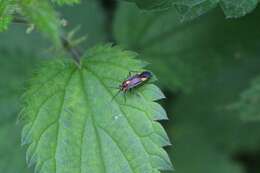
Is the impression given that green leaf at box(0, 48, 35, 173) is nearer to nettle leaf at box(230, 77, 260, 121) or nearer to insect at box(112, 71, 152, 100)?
insect at box(112, 71, 152, 100)

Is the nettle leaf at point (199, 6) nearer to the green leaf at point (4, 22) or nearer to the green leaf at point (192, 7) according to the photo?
the green leaf at point (192, 7)

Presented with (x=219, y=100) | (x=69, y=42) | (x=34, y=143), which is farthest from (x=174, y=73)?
(x=34, y=143)

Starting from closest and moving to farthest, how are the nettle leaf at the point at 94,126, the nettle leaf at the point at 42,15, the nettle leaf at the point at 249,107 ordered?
the nettle leaf at the point at 94,126 → the nettle leaf at the point at 42,15 → the nettle leaf at the point at 249,107

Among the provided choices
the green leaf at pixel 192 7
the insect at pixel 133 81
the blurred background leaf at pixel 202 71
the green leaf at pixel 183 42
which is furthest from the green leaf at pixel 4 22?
the green leaf at pixel 183 42

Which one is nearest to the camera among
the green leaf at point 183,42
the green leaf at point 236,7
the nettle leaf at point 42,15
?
the green leaf at point 236,7

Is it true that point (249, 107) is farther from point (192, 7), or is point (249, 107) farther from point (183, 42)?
point (192, 7)

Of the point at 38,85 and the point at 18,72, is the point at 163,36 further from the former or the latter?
the point at 38,85
